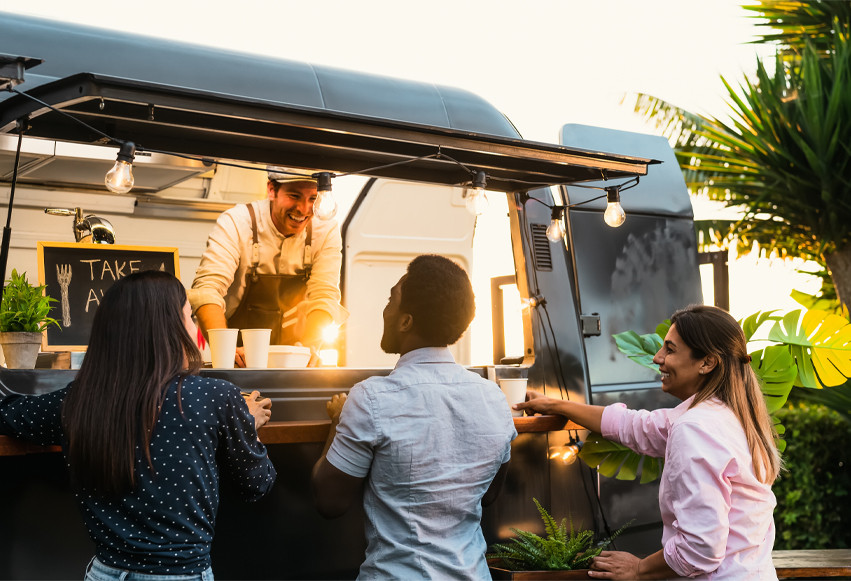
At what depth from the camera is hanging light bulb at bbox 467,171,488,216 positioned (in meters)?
3.50

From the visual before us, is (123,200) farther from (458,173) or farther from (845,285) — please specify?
(845,285)

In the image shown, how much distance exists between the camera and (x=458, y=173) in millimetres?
4219

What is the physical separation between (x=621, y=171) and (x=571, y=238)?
0.59 m

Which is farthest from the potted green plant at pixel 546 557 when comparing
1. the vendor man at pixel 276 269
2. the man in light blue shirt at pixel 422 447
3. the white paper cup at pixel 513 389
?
the vendor man at pixel 276 269

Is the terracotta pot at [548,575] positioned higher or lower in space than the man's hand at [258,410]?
lower

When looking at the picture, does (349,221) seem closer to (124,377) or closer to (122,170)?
(122,170)

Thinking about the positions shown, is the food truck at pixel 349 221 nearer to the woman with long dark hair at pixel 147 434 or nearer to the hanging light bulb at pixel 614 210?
the hanging light bulb at pixel 614 210

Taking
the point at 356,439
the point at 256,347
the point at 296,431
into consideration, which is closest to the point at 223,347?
the point at 256,347

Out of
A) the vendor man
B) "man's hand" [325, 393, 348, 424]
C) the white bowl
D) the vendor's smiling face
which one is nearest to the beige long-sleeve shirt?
the vendor man

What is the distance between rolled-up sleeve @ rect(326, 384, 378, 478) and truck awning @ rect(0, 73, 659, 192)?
1.07 metres

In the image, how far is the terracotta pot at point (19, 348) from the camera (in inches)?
117

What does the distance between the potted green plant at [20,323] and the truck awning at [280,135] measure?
0.58m

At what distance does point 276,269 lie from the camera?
4816mm

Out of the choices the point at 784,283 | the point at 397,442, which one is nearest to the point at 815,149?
the point at 784,283
